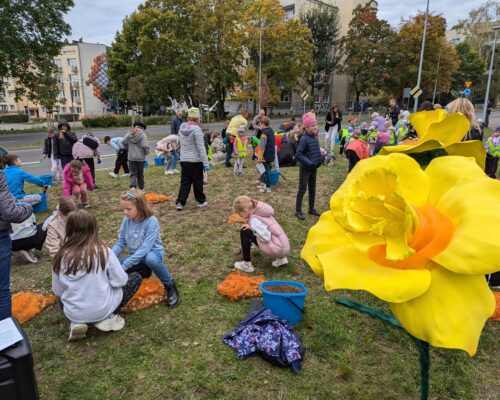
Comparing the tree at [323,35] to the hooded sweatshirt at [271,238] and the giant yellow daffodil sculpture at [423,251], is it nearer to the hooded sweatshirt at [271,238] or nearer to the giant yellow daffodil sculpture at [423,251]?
the hooded sweatshirt at [271,238]

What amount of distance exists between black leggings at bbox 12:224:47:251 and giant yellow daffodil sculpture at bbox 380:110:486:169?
5.15 metres

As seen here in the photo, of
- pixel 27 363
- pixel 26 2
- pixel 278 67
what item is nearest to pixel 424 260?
pixel 27 363

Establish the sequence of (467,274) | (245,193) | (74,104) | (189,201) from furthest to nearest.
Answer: (74,104) → (245,193) → (189,201) → (467,274)

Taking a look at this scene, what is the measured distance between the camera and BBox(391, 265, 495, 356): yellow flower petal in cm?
66

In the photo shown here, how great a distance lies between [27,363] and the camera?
172 cm

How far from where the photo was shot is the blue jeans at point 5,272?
3021mm

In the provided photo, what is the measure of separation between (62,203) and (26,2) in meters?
24.0

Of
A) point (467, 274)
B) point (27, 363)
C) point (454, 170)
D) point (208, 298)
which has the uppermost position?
point (454, 170)

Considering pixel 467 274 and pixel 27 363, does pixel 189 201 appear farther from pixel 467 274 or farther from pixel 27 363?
pixel 467 274

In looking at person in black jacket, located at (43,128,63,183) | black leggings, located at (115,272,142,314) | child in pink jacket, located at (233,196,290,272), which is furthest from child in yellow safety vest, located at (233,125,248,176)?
black leggings, located at (115,272,142,314)

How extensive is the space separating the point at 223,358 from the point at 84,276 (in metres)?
1.44

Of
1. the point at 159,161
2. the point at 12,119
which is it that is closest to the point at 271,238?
the point at 159,161

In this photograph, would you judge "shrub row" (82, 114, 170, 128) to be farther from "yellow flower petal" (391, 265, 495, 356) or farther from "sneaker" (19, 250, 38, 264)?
"yellow flower petal" (391, 265, 495, 356)

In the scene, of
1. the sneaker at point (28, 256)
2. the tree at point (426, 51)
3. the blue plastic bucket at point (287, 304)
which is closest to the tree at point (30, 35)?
the sneaker at point (28, 256)
